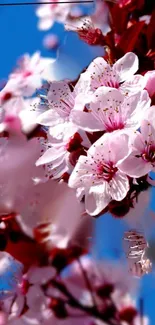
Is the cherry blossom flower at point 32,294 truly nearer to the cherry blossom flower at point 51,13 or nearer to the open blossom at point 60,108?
the open blossom at point 60,108

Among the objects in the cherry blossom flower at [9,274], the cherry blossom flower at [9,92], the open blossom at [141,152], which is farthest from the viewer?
the cherry blossom flower at [9,92]

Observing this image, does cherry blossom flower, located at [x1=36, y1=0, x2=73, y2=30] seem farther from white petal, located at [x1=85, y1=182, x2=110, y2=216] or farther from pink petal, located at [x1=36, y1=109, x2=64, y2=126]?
white petal, located at [x1=85, y1=182, x2=110, y2=216]

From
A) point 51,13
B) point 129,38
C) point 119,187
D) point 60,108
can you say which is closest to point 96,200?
point 119,187

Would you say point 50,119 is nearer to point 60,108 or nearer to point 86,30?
point 60,108

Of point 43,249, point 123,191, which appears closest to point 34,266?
point 43,249

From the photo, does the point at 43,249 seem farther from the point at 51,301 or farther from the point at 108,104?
the point at 108,104

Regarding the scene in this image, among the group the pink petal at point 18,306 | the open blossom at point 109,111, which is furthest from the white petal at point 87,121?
the pink petal at point 18,306
